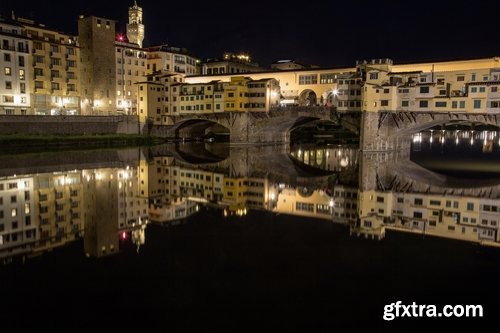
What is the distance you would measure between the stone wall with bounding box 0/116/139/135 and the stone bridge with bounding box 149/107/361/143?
6136mm

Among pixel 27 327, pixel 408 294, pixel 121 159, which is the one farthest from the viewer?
pixel 121 159

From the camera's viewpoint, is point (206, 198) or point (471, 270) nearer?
point (471, 270)

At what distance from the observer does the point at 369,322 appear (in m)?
8.18

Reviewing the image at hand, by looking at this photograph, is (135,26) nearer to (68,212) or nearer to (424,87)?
(424,87)

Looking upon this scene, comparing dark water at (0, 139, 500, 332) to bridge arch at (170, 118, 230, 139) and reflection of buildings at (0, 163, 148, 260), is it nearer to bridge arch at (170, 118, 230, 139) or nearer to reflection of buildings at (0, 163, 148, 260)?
reflection of buildings at (0, 163, 148, 260)

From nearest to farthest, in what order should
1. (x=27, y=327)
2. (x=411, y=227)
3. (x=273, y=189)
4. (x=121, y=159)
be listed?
(x=27, y=327), (x=411, y=227), (x=273, y=189), (x=121, y=159)

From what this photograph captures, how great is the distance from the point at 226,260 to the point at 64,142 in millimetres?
41740

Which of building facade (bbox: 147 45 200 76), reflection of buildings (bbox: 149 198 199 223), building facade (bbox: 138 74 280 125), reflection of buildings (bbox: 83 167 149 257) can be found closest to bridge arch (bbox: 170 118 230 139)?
building facade (bbox: 138 74 280 125)

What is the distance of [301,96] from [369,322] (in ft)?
189

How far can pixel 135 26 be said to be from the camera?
83250mm

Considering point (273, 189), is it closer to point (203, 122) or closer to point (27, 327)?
point (27, 327)

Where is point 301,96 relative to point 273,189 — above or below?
above

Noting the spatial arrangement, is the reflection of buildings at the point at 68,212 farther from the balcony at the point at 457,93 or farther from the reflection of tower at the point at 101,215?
the balcony at the point at 457,93

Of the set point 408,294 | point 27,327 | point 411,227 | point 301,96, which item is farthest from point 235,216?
point 301,96
